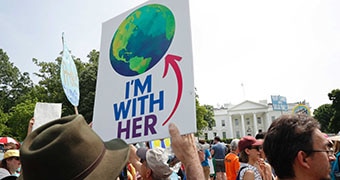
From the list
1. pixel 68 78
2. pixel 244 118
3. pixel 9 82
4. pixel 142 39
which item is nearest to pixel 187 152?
pixel 142 39

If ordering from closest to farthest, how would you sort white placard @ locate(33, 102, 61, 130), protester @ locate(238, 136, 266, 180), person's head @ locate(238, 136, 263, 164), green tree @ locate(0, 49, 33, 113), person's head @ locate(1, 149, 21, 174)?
white placard @ locate(33, 102, 61, 130), protester @ locate(238, 136, 266, 180), person's head @ locate(238, 136, 263, 164), person's head @ locate(1, 149, 21, 174), green tree @ locate(0, 49, 33, 113)

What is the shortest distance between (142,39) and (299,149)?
1.43 meters

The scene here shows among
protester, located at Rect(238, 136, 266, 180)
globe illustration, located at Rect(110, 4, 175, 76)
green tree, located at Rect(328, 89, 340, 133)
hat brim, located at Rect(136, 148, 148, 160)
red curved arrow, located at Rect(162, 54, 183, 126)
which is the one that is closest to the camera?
red curved arrow, located at Rect(162, 54, 183, 126)

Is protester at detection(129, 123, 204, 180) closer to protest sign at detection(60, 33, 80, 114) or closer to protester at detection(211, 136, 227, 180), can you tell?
protest sign at detection(60, 33, 80, 114)

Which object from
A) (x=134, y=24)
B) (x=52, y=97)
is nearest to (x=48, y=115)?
(x=134, y=24)

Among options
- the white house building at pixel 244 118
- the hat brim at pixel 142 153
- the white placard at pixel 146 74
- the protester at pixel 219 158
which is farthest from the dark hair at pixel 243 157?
the white house building at pixel 244 118

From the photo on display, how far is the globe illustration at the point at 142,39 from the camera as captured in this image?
2.28 metres

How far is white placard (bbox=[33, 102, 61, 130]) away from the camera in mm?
2984

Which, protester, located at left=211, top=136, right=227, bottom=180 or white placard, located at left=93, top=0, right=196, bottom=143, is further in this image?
protester, located at left=211, top=136, right=227, bottom=180

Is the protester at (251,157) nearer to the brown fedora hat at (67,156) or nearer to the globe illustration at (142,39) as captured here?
the globe illustration at (142,39)

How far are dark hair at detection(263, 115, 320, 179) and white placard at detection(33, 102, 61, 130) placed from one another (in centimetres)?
219

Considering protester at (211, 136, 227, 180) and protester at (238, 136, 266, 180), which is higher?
protester at (238, 136, 266, 180)

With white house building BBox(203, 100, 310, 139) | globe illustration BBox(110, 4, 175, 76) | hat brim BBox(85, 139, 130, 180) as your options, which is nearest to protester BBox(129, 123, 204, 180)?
hat brim BBox(85, 139, 130, 180)

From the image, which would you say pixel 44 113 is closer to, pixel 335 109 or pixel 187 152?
pixel 187 152
